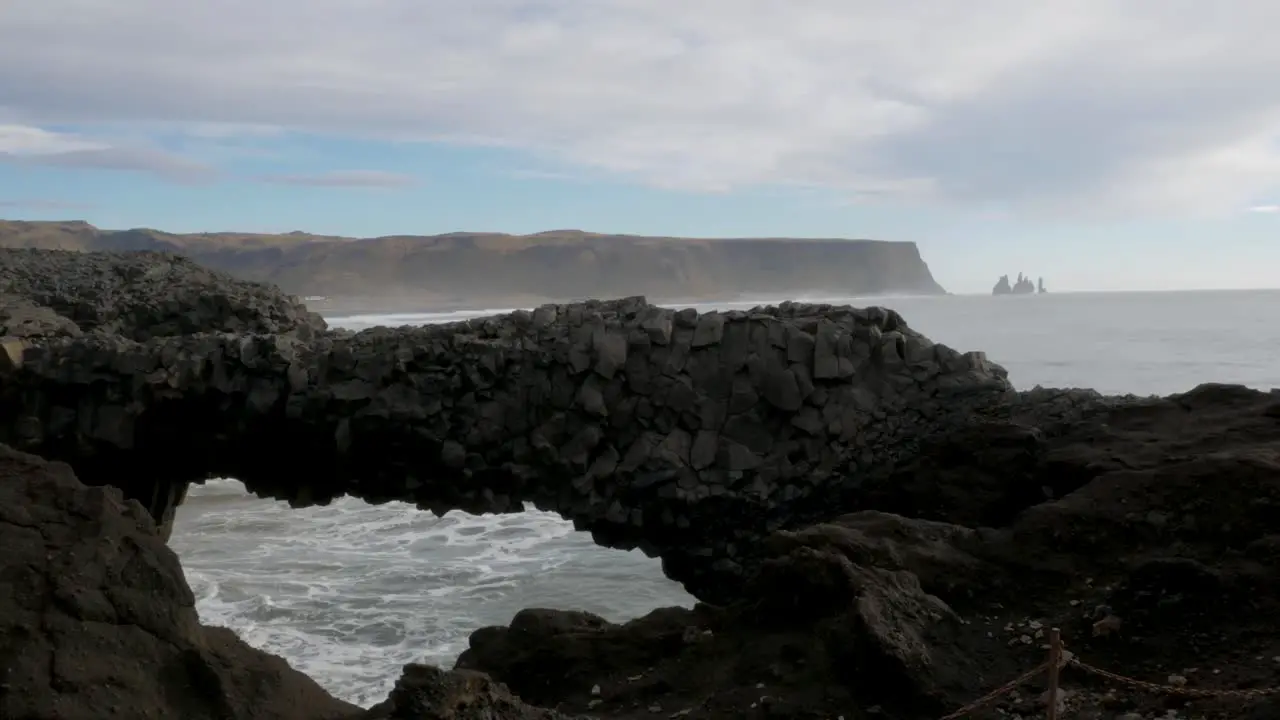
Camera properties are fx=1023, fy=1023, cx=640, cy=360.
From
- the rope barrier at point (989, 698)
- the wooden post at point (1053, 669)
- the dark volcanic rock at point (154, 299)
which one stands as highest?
the dark volcanic rock at point (154, 299)

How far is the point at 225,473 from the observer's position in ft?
34.8

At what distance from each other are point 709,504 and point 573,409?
4.97 feet

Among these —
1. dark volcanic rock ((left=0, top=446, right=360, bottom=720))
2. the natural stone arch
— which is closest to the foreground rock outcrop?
dark volcanic rock ((left=0, top=446, right=360, bottom=720))

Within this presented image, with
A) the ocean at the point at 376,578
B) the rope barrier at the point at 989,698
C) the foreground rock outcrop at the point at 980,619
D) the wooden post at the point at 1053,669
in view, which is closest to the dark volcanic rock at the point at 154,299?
the ocean at the point at 376,578

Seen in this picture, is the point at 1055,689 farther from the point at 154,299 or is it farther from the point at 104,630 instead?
the point at 154,299

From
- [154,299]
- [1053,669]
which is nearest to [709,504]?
[1053,669]

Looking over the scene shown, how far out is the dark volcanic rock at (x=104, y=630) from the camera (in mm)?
3414

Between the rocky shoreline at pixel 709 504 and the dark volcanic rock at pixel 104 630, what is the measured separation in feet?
0.04

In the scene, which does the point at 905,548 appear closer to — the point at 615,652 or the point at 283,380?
the point at 615,652

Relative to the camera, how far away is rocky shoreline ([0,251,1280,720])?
Answer: 384cm

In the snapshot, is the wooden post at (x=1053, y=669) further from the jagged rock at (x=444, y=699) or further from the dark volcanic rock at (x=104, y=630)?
the dark volcanic rock at (x=104, y=630)

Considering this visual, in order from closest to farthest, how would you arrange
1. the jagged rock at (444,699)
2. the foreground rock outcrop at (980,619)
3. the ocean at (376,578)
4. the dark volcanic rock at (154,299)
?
the jagged rock at (444,699), the foreground rock outcrop at (980,619), the ocean at (376,578), the dark volcanic rock at (154,299)

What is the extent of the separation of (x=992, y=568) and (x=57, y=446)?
350 inches

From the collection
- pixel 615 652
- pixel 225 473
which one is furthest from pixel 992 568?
pixel 225 473
